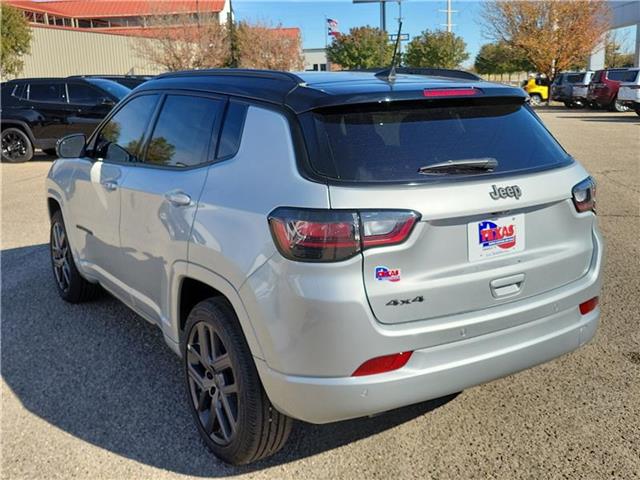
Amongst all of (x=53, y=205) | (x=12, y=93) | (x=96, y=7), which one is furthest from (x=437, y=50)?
(x=53, y=205)

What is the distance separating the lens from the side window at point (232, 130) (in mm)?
2954

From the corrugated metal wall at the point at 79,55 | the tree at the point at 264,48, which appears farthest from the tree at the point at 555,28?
the corrugated metal wall at the point at 79,55

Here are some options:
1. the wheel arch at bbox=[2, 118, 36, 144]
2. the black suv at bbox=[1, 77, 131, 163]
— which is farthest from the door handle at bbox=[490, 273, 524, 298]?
the wheel arch at bbox=[2, 118, 36, 144]

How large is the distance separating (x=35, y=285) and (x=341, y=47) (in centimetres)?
6145

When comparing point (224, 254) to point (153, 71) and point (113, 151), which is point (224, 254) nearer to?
point (113, 151)

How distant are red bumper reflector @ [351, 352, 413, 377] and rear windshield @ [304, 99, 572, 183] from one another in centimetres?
68

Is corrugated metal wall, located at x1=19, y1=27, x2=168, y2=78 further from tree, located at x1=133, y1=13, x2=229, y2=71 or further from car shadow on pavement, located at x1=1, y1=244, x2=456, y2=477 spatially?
car shadow on pavement, located at x1=1, y1=244, x2=456, y2=477

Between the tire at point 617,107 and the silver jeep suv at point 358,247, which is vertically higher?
the silver jeep suv at point 358,247

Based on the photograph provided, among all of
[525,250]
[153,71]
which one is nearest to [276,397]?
[525,250]

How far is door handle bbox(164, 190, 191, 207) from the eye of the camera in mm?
3094

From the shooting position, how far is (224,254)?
Result: 2.75 meters

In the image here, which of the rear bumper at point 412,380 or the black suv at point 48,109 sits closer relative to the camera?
the rear bumper at point 412,380

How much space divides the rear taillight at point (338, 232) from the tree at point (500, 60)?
47.5 m

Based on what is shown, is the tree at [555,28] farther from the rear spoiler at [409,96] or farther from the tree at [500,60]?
the rear spoiler at [409,96]
